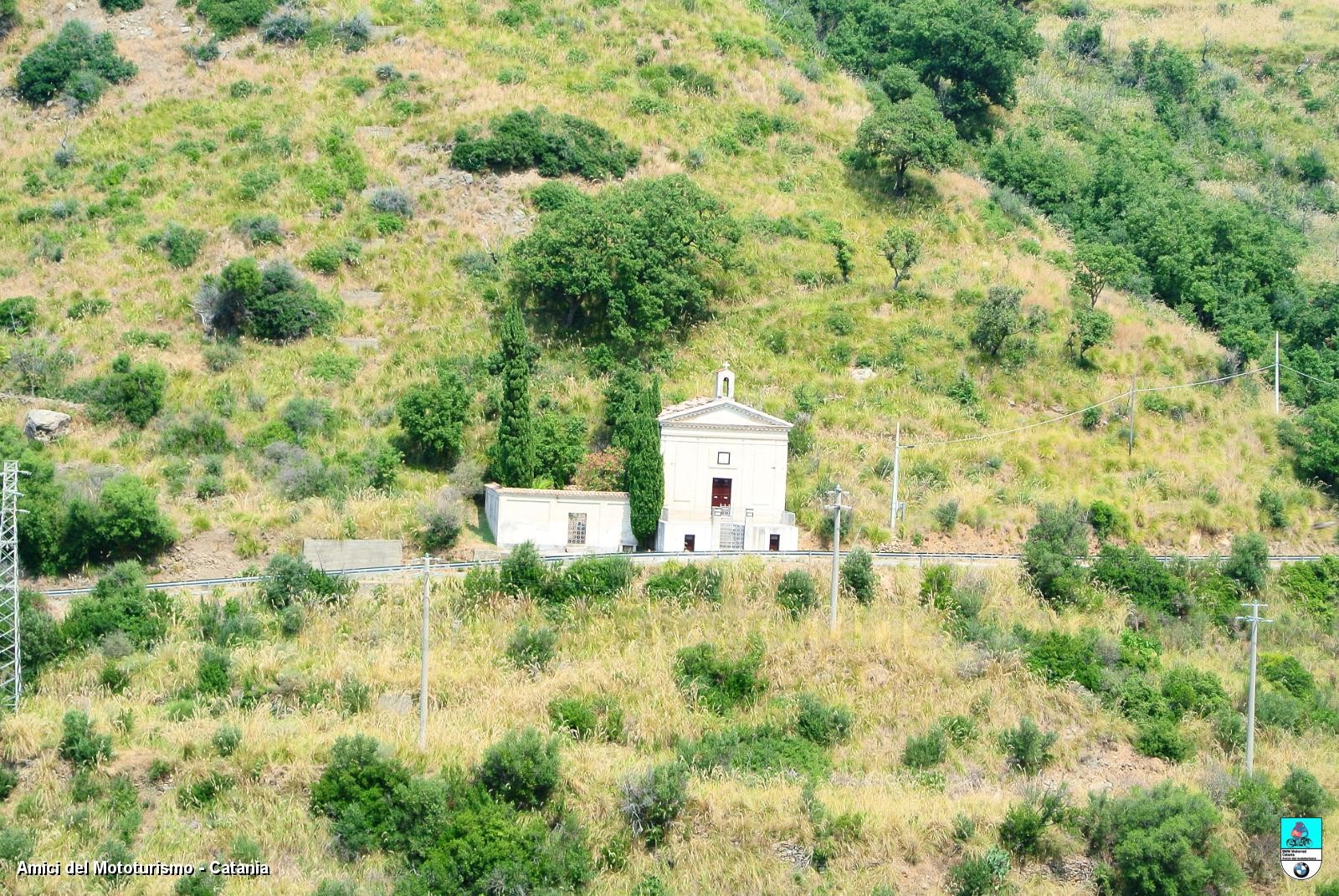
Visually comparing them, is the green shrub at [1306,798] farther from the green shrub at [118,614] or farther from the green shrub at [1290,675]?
the green shrub at [118,614]

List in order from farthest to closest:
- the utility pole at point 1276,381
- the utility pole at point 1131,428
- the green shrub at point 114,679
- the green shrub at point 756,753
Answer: the utility pole at point 1276,381, the utility pole at point 1131,428, the green shrub at point 114,679, the green shrub at point 756,753

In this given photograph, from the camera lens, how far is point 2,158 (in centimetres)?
6147

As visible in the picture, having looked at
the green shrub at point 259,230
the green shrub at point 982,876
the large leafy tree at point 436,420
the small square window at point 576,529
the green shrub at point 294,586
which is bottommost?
the green shrub at point 982,876

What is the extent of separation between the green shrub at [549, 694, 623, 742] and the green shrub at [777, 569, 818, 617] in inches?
239

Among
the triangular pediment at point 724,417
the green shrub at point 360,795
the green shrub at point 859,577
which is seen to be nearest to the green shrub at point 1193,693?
the green shrub at point 859,577

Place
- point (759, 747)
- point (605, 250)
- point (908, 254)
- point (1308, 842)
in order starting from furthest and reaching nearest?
point (908, 254) → point (605, 250) → point (759, 747) → point (1308, 842)

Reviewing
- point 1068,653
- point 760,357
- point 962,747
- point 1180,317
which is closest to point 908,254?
point 760,357

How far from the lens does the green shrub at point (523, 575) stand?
3597cm

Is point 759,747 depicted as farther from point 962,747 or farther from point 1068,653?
point 1068,653

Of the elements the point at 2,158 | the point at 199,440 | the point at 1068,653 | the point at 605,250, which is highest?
the point at 2,158

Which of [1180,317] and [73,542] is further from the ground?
[1180,317]

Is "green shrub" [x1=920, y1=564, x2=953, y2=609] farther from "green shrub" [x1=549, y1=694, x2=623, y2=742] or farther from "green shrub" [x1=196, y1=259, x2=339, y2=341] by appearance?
"green shrub" [x1=196, y1=259, x2=339, y2=341]

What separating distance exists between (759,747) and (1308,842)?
11.4 m

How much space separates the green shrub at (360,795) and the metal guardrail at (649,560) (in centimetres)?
836
